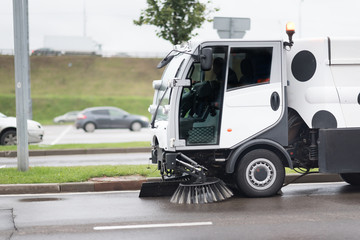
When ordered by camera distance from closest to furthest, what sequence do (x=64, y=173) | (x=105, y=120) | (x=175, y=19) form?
(x=64, y=173), (x=175, y=19), (x=105, y=120)

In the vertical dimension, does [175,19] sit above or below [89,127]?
above

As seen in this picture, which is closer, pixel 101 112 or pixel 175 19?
pixel 175 19

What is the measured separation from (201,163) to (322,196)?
6.17 ft

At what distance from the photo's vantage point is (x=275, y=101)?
8398 millimetres

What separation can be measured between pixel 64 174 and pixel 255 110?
400 cm

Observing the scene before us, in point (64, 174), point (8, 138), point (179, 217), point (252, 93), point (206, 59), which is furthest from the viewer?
point (8, 138)

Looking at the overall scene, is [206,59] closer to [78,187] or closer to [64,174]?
[78,187]

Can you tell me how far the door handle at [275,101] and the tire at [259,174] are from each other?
0.66m

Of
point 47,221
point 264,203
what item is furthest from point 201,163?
point 47,221

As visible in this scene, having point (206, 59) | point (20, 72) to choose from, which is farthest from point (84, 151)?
point (206, 59)

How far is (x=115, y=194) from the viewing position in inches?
362

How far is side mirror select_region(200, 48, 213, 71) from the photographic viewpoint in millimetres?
7875

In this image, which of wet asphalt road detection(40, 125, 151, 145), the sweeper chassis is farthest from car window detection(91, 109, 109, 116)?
the sweeper chassis

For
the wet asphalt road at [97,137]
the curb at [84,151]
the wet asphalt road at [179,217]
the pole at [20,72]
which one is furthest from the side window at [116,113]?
the wet asphalt road at [179,217]
